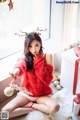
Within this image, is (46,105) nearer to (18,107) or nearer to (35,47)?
(18,107)

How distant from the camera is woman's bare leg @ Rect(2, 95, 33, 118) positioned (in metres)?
1.22

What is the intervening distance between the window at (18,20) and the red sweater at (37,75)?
0.23 metres

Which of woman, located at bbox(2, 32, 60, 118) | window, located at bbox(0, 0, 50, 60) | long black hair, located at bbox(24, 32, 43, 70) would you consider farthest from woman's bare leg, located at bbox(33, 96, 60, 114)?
window, located at bbox(0, 0, 50, 60)

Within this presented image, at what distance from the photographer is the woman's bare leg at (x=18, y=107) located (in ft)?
4.01

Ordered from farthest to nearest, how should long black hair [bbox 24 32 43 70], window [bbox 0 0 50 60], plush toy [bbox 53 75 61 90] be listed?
plush toy [bbox 53 75 61 90] → window [bbox 0 0 50 60] → long black hair [bbox 24 32 43 70]

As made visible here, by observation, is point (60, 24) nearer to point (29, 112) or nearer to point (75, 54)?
point (75, 54)

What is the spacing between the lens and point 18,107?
4.17 ft

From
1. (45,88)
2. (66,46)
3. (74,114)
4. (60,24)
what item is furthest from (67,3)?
(74,114)

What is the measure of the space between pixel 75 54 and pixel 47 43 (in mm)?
268

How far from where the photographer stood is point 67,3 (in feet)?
5.06

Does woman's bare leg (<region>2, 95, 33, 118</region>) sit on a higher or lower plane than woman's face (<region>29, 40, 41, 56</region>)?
lower

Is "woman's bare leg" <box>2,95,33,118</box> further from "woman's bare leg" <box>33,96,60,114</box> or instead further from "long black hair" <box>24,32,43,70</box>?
"long black hair" <box>24,32,43,70</box>

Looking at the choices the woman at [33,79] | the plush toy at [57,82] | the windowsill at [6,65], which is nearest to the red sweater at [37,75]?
the woman at [33,79]

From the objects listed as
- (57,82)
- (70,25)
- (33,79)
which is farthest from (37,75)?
(70,25)
